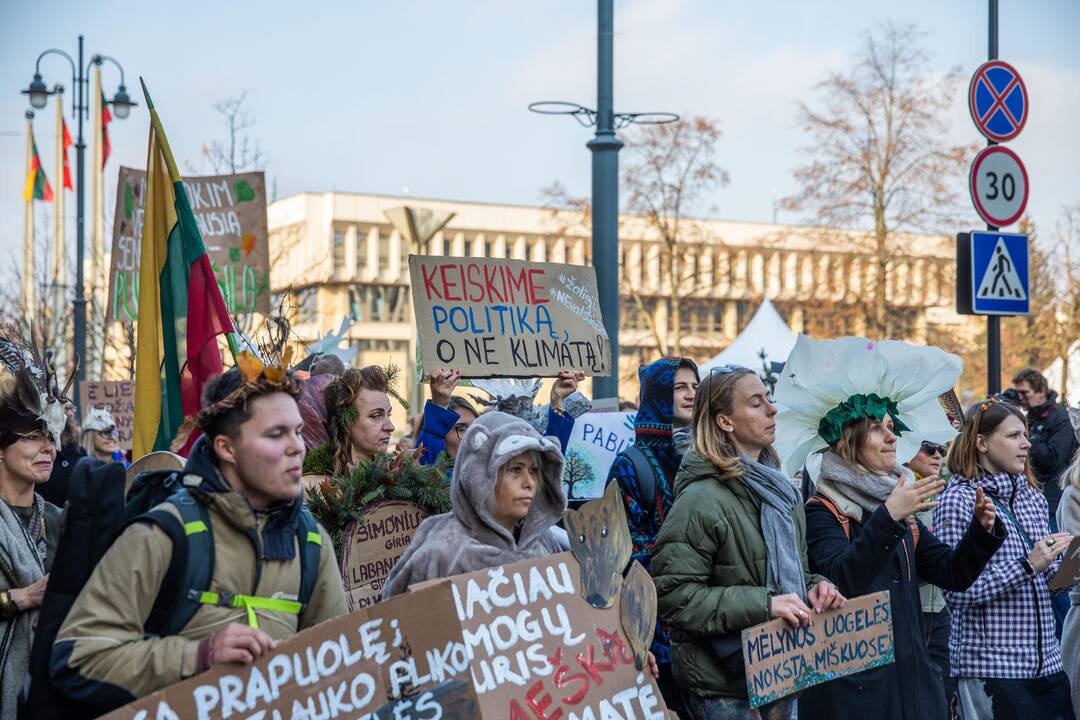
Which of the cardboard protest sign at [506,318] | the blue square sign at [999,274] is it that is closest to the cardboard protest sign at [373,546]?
the cardboard protest sign at [506,318]

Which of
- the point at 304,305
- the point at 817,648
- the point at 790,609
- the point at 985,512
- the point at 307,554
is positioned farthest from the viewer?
the point at 304,305

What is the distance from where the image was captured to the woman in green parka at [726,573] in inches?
189

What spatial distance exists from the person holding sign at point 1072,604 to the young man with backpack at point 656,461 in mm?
2112

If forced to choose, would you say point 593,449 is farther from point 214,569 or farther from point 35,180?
point 35,180

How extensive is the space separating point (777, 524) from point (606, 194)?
17.4 ft

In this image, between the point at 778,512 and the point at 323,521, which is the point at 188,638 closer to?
the point at 323,521

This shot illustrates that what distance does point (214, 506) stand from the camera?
360 centimetres

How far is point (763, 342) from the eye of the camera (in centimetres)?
1484

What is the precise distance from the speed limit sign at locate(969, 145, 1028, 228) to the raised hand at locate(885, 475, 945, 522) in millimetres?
5225

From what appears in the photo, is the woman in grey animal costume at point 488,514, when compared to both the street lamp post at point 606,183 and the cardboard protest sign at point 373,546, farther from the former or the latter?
the street lamp post at point 606,183

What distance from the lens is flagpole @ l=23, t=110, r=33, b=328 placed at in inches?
1085

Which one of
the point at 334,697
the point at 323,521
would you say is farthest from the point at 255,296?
the point at 334,697

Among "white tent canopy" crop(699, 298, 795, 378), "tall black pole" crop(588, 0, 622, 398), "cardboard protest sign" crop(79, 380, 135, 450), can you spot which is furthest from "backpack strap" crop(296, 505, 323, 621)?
"white tent canopy" crop(699, 298, 795, 378)

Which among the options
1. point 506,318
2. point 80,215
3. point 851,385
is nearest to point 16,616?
point 851,385
